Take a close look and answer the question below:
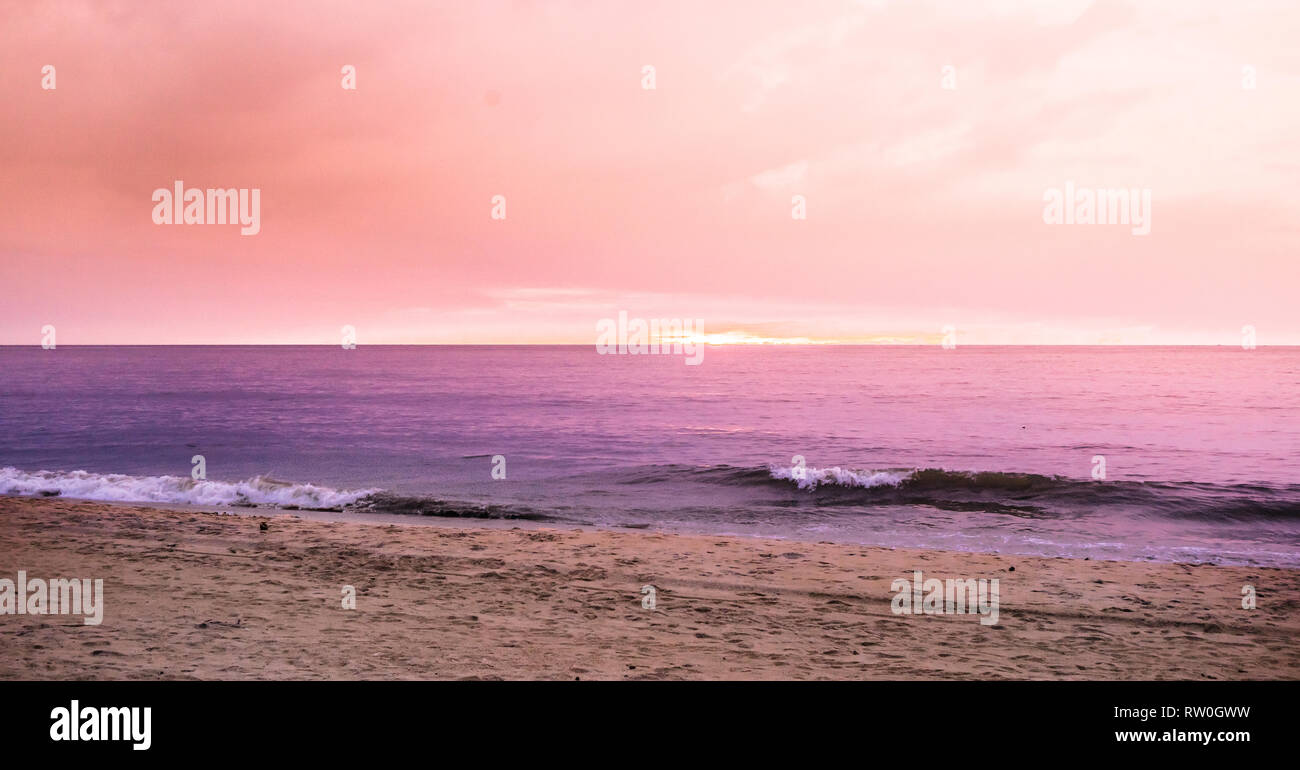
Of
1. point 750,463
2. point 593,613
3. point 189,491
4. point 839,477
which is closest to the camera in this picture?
point 593,613

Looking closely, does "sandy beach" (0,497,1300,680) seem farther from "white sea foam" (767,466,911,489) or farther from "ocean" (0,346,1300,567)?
"white sea foam" (767,466,911,489)

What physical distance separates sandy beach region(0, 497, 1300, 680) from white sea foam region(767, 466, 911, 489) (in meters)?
9.39

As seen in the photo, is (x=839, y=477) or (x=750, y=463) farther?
(x=750, y=463)

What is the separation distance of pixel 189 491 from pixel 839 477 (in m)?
18.4

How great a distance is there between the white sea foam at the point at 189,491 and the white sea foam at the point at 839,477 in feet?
40.9

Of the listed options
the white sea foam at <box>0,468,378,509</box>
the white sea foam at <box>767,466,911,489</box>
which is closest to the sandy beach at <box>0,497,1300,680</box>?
the white sea foam at <box>0,468,378,509</box>

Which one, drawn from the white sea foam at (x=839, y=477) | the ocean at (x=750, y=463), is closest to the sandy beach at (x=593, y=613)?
the ocean at (x=750, y=463)

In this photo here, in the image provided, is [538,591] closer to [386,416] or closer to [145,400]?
[386,416]

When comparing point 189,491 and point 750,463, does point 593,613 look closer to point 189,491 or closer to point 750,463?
point 189,491

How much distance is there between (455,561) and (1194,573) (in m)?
12.1

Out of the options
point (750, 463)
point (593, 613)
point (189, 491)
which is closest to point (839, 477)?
point (750, 463)

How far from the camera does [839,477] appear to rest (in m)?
24.3

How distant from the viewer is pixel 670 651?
26.7 feet

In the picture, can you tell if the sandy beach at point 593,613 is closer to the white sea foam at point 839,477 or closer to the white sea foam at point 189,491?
the white sea foam at point 189,491
